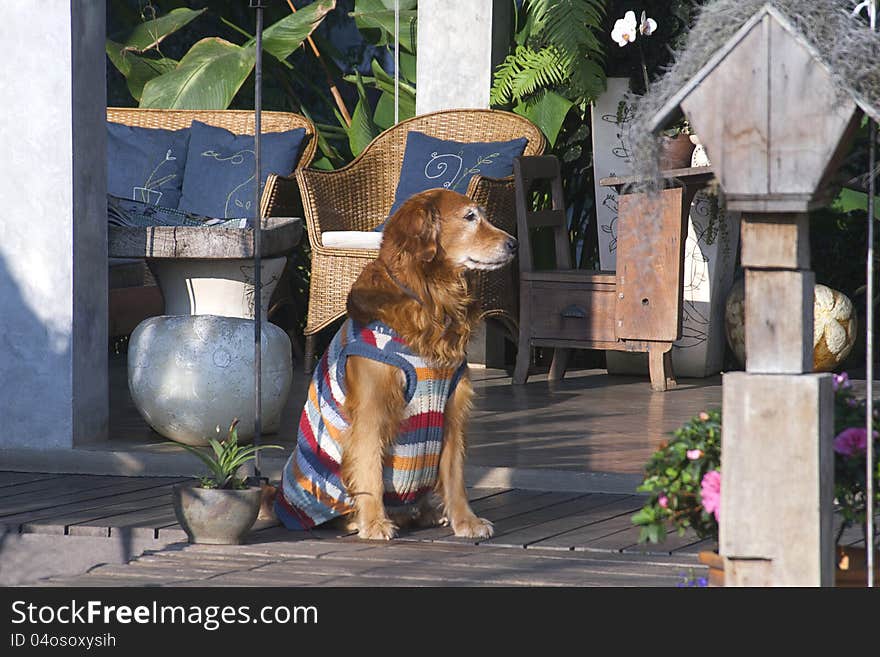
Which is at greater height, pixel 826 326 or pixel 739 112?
pixel 739 112

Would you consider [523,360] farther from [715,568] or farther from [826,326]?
[715,568]

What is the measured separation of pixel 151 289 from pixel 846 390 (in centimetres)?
530

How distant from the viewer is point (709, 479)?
254 cm

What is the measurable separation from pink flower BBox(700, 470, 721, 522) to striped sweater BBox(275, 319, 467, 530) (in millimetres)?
1326

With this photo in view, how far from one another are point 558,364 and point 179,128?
2591 millimetres

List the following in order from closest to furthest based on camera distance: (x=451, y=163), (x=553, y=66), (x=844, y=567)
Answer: (x=844, y=567), (x=451, y=163), (x=553, y=66)

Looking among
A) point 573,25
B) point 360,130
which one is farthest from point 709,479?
point 360,130

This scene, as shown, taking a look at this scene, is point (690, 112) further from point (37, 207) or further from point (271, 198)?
point (271, 198)

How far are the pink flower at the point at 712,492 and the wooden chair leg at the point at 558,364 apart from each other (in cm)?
422

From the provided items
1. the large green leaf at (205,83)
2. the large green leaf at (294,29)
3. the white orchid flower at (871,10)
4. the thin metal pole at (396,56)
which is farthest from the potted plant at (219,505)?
the large green leaf at (294,29)

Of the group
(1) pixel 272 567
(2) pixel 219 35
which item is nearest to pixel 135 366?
(1) pixel 272 567

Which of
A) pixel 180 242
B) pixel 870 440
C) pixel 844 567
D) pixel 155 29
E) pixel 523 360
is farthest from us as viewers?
pixel 155 29

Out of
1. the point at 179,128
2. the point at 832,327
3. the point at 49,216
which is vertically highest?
the point at 179,128
